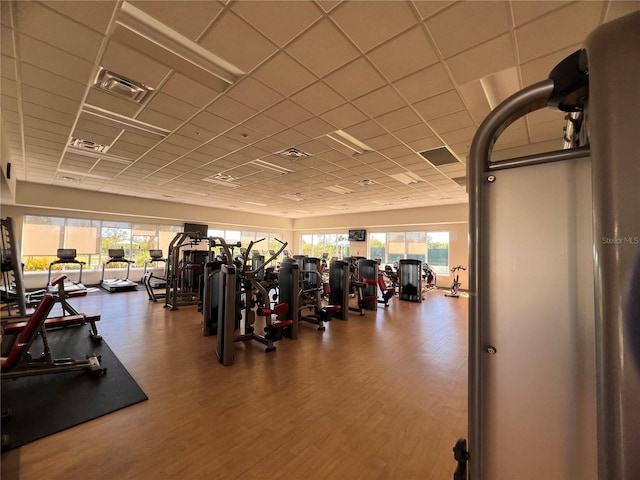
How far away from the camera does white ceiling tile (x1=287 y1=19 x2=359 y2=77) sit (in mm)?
2197

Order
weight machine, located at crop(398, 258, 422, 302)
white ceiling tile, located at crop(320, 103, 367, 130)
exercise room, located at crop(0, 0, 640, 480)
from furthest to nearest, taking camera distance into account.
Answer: weight machine, located at crop(398, 258, 422, 302), white ceiling tile, located at crop(320, 103, 367, 130), exercise room, located at crop(0, 0, 640, 480)

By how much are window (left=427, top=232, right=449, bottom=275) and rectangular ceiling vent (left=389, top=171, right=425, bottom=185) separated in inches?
175

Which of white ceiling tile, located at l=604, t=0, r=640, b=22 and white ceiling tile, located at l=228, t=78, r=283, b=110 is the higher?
white ceiling tile, located at l=228, t=78, r=283, b=110

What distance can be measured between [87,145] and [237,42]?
4259 mm

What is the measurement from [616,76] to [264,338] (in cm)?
411

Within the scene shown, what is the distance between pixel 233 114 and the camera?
3561 mm

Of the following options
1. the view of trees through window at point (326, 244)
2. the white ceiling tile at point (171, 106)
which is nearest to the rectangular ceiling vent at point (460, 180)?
the white ceiling tile at point (171, 106)

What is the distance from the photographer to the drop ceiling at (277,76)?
80.5 inches

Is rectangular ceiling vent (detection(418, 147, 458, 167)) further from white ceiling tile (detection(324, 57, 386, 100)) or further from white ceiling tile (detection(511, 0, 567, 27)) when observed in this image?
white ceiling tile (detection(511, 0, 567, 27))

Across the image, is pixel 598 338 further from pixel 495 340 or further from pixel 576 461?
pixel 576 461

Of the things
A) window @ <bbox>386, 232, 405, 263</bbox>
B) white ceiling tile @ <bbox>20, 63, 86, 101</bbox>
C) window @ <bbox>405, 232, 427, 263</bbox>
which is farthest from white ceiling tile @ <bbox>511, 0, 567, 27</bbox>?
window @ <bbox>386, 232, 405, 263</bbox>

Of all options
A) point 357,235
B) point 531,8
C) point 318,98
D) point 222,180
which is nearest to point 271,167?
point 222,180

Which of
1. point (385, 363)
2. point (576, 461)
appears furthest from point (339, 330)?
point (576, 461)

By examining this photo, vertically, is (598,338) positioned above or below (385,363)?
above
